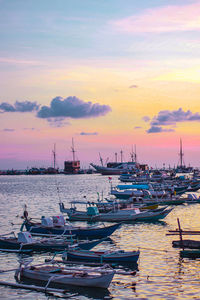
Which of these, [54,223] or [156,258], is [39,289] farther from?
[54,223]

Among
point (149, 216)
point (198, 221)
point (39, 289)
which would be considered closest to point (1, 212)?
point (149, 216)

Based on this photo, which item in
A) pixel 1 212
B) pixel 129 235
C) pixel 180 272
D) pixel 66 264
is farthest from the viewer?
pixel 1 212

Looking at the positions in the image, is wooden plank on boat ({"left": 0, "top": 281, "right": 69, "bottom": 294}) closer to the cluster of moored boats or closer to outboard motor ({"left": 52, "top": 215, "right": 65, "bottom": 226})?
the cluster of moored boats

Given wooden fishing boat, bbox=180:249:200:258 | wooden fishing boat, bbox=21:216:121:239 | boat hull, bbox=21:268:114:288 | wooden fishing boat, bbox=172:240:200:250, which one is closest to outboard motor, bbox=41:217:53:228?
wooden fishing boat, bbox=21:216:121:239

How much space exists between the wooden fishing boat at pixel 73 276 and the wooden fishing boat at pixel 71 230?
1225cm

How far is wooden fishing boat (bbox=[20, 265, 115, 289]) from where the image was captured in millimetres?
25156

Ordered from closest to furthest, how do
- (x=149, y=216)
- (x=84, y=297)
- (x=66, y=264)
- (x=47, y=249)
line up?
1. (x=84, y=297)
2. (x=66, y=264)
3. (x=47, y=249)
4. (x=149, y=216)

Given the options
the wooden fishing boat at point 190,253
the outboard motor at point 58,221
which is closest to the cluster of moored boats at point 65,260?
the outboard motor at point 58,221

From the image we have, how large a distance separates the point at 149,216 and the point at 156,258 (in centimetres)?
2108

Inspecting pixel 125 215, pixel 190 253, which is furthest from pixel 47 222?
pixel 190 253

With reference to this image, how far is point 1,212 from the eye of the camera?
7019cm

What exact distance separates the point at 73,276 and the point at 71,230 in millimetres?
16217

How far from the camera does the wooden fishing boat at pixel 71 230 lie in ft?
135

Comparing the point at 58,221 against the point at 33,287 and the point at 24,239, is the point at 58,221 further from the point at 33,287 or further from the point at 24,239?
the point at 33,287
